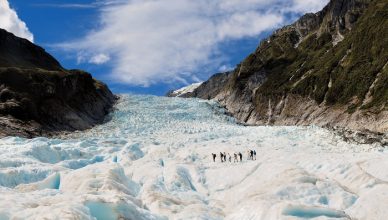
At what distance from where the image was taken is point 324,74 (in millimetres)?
99750

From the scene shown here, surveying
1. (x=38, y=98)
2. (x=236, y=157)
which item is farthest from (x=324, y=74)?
(x=236, y=157)

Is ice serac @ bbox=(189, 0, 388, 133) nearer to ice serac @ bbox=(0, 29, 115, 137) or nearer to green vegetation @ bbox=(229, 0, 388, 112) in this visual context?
green vegetation @ bbox=(229, 0, 388, 112)

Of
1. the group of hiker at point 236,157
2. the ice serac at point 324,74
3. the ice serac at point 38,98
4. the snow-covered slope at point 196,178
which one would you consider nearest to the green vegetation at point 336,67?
the ice serac at point 324,74

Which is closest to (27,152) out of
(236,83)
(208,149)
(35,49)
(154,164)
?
(154,164)

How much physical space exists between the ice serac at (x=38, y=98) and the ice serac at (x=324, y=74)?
32998mm

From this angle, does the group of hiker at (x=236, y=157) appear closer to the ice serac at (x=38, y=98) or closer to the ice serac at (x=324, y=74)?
the ice serac at (x=324, y=74)

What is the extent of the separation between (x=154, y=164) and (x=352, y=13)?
→ 78.2m

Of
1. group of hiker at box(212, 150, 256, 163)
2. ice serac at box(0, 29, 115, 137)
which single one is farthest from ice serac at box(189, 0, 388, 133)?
ice serac at box(0, 29, 115, 137)

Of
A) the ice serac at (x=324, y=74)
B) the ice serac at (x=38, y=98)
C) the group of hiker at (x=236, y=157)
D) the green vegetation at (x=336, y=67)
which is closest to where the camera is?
the group of hiker at (x=236, y=157)

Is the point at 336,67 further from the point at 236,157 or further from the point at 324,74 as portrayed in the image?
the point at 236,157

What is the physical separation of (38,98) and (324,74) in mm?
52047

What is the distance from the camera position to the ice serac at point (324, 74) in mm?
84500

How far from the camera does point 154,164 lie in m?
50.0

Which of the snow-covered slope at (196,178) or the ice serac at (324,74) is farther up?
the ice serac at (324,74)
